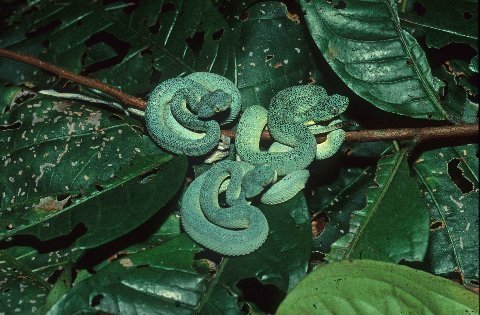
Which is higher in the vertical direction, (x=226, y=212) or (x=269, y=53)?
(x=269, y=53)

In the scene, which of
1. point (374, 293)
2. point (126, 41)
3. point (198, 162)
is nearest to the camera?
point (374, 293)

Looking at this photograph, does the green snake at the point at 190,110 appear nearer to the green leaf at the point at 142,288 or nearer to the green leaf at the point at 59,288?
the green leaf at the point at 142,288

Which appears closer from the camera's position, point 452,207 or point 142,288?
point 142,288

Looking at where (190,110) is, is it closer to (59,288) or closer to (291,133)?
(291,133)

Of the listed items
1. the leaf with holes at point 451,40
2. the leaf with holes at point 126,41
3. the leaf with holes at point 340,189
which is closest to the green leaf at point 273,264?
the leaf with holes at point 340,189

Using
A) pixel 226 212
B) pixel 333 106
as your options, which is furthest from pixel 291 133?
pixel 226 212
